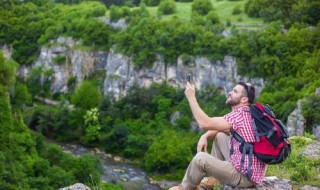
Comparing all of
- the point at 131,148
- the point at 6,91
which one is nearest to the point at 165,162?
the point at 131,148

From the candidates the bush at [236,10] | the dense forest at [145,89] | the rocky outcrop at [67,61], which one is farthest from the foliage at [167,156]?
the rocky outcrop at [67,61]

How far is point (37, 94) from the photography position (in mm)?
79125

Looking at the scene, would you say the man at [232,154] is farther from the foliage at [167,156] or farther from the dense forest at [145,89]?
the foliage at [167,156]

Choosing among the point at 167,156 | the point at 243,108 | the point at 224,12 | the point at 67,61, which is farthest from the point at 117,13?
the point at 243,108

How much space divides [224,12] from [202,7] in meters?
3.41

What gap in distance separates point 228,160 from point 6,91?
35.7 meters

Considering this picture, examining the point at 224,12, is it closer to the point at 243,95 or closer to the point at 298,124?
the point at 298,124

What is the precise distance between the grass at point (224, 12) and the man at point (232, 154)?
60.3m

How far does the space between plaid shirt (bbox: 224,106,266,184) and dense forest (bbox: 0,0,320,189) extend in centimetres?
2807

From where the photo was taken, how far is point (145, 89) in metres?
70.0

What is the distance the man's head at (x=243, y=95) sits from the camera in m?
8.23

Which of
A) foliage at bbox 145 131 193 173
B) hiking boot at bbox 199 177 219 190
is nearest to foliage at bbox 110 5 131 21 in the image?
foliage at bbox 145 131 193 173

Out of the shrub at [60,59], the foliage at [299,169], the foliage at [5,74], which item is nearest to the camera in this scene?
the foliage at [299,169]

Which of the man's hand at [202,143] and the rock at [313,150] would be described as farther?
the rock at [313,150]
